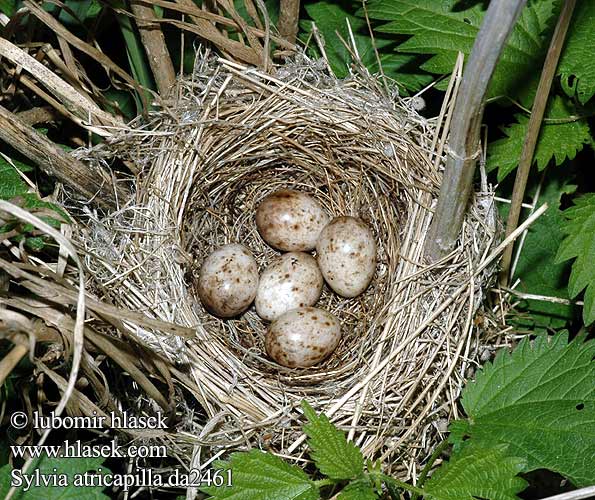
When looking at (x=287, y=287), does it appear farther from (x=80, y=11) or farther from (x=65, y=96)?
→ (x=80, y=11)

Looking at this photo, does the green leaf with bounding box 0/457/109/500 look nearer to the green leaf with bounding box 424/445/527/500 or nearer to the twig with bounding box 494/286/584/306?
the green leaf with bounding box 424/445/527/500

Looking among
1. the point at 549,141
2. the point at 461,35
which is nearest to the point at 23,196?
the point at 461,35

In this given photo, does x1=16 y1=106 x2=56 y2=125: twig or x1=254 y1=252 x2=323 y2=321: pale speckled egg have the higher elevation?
x1=16 y1=106 x2=56 y2=125: twig

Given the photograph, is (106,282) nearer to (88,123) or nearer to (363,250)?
(88,123)

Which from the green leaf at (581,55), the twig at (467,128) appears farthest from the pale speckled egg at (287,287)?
the green leaf at (581,55)

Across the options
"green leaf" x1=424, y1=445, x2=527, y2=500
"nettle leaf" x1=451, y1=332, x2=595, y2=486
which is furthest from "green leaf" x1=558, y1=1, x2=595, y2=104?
"green leaf" x1=424, y1=445, x2=527, y2=500

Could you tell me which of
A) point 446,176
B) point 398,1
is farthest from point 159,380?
point 398,1

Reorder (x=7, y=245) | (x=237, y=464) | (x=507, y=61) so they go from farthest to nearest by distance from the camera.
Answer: (x=507, y=61) → (x=7, y=245) → (x=237, y=464)
